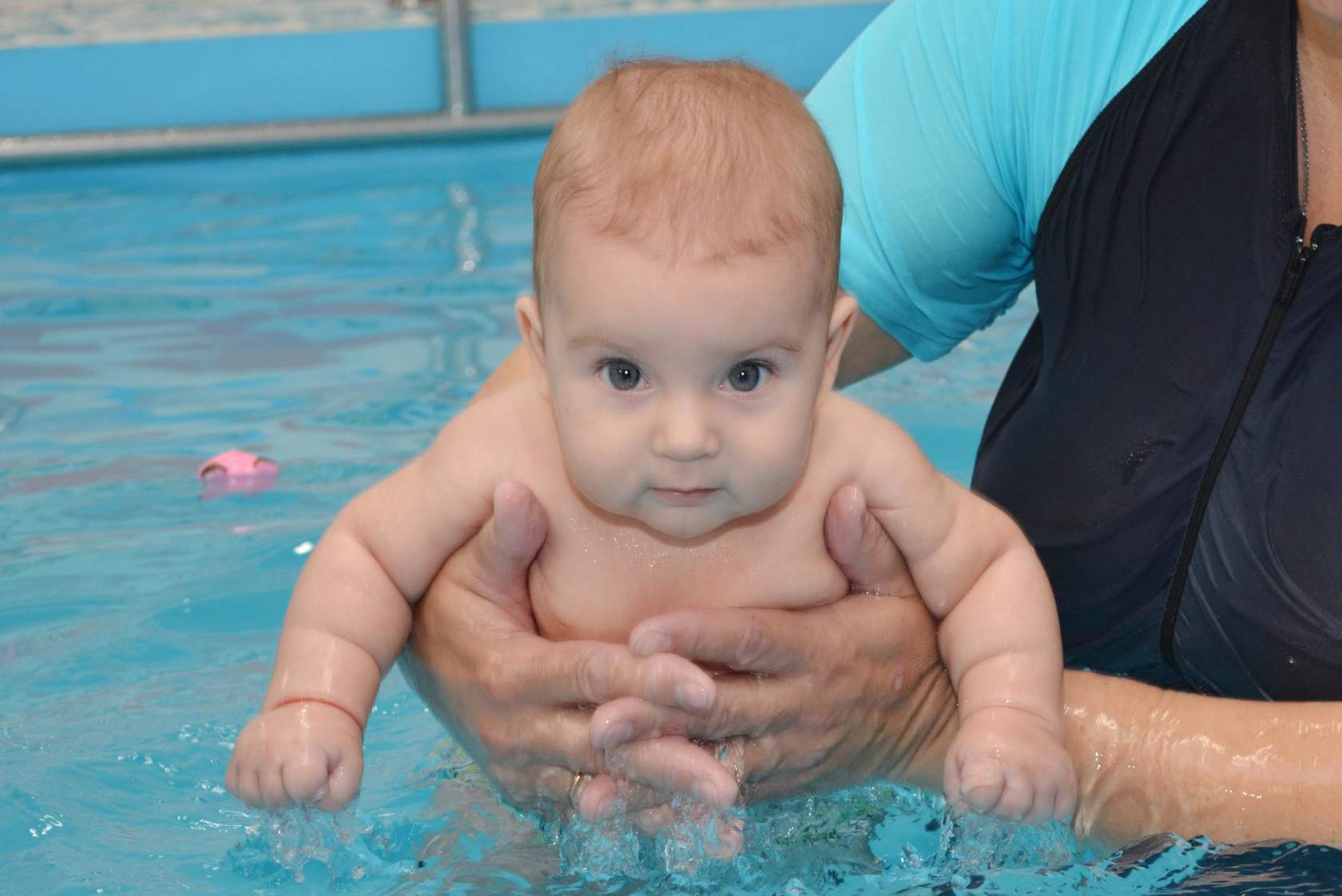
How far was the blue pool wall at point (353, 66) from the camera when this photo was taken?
726cm

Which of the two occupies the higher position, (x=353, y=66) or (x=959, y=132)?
(x=959, y=132)

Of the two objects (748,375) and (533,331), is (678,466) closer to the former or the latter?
(748,375)

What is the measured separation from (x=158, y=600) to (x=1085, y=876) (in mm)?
1852

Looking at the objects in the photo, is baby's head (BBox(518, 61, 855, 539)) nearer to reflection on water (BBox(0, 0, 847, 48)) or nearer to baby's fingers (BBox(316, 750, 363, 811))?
baby's fingers (BBox(316, 750, 363, 811))

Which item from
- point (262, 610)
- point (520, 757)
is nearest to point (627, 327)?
point (520, 757)

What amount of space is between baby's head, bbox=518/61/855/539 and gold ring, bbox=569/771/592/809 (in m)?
0.29

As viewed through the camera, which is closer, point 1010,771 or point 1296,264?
point 1010,771

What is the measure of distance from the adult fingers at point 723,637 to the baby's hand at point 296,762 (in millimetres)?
327

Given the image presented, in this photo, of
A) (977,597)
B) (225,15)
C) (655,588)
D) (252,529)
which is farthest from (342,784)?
(225,15)

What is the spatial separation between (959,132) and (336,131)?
5370 millimetres

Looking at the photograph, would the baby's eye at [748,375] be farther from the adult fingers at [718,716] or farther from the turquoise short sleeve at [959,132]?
the turquoise short sleeve at [959,132]

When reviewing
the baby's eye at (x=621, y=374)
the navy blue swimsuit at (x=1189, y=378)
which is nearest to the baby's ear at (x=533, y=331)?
the baby's eye at (x=621, y=374)

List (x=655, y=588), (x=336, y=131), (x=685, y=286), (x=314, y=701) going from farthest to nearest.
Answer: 1. (x=336, y=131)
2. (x=655, y=588)
3. (x=314, y=701)
4. (x=685, y=286)

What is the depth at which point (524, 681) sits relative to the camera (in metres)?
1.81
